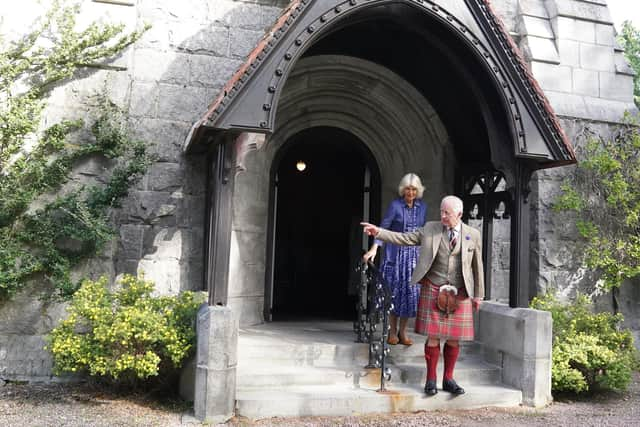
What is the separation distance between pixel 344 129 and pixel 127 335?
402cm

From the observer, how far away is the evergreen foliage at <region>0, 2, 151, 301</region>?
5996 mm

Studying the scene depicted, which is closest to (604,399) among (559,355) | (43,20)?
(559,355)

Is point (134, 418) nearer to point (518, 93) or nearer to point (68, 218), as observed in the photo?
point (68, 218)

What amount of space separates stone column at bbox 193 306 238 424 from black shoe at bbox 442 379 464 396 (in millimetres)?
1858

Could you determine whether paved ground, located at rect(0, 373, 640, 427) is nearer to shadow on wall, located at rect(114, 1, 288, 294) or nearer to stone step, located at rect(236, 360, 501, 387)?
stone step, located at rect(236, 360, 501, 387)

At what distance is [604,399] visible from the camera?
604 cm

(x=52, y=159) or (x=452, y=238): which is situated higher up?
(x=52, y=159)

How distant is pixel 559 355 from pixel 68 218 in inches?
201

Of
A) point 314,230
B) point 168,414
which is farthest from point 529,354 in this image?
point 314,230

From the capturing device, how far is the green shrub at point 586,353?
229 inches

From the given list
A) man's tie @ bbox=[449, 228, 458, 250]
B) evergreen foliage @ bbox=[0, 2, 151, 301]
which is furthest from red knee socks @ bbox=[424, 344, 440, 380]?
evergreen foliage @ bbox=[0, 2, 151, 301]

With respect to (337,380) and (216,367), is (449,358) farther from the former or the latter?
(216,367)

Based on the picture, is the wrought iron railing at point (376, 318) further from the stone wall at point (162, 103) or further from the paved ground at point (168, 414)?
the stone wall at point (162, 103)

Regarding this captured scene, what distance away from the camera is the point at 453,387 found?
5230 millimetres
